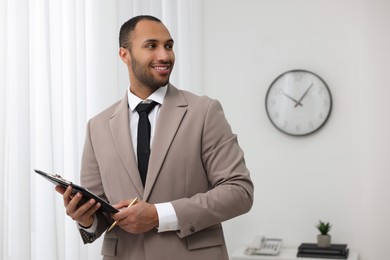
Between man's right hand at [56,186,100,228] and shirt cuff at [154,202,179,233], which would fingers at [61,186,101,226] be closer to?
man's right hand at [56,186,100,228]

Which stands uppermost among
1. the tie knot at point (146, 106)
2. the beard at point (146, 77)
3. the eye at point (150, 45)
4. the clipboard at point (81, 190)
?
the eye at point (150, 45)

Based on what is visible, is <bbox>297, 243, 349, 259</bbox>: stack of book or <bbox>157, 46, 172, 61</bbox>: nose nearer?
<bbox>157, 46, 172, 61</bbox>: nose

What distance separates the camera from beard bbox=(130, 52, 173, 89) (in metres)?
2.08

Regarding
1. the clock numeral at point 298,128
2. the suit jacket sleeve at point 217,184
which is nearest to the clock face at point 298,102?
the clock numeral at point 298,128

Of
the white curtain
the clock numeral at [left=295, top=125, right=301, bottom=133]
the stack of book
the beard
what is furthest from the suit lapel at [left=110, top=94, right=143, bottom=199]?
the clock numeral at [left=295, top=125, right=301, bottom=133]

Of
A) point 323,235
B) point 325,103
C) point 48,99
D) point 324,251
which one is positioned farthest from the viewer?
point 325,103

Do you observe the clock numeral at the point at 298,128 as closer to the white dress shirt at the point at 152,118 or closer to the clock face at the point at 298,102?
the clock face at the point at 298,102

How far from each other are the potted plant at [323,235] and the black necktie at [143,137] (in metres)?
2.55

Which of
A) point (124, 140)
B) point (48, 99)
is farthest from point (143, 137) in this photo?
point (48, 99)

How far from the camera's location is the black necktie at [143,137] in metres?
2.04

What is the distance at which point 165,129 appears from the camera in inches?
80.2

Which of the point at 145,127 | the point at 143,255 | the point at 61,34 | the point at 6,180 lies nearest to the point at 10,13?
the point at 61,34

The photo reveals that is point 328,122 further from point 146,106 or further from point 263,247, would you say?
point 146,106

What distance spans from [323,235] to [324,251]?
0.47ft
